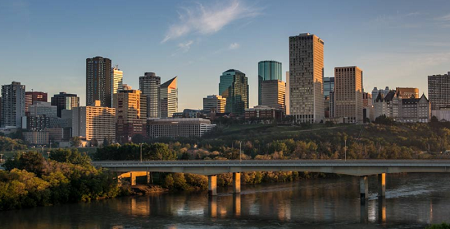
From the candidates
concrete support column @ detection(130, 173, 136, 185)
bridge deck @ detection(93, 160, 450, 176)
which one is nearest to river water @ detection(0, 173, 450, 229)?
bridge deck @ detection(93, 160, 450, 176)

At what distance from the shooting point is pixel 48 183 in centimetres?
9662

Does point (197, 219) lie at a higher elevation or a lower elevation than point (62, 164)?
lower

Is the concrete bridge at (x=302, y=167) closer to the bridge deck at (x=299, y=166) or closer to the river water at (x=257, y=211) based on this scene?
the bridge deck at (x=299, y=166)

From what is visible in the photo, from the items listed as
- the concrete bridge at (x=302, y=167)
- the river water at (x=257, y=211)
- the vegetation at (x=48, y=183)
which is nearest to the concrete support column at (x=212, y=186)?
the concrete bridge at (x=302, y=167)

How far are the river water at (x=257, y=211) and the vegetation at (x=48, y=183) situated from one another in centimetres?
243

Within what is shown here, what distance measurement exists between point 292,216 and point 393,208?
17.9m

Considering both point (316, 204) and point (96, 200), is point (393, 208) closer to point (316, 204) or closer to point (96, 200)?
point (316, 204)

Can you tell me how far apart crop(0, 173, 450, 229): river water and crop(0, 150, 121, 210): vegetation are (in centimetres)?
243

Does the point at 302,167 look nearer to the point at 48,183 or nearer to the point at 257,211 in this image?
the point at 257,211

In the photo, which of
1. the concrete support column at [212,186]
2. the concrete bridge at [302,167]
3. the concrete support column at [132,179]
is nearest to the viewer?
the concrete bridge at [302,167]

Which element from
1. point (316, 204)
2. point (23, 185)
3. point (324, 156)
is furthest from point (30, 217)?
point (324, 156)

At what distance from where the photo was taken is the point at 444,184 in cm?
12850

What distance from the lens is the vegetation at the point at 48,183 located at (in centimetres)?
9025

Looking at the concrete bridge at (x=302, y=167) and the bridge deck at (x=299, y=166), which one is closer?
the bridge deck at (x=299, y=166)
